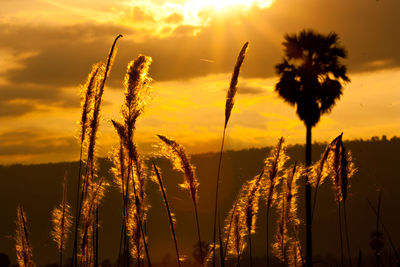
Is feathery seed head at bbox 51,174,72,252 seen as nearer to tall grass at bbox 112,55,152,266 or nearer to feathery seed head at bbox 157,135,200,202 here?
tall grass at bbox 112,55,152,266

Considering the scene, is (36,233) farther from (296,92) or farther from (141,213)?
(141,213)

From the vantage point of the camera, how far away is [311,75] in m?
23.6

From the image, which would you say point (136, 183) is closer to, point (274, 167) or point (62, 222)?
point (62, 222)

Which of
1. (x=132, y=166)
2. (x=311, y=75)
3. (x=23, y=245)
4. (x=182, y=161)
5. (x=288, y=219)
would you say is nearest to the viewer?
(x=182, y=161)

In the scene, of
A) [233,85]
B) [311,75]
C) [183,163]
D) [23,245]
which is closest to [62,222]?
[23,245]

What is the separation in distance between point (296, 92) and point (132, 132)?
1921cm

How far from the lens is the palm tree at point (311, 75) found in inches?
905

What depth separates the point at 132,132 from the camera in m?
4.60

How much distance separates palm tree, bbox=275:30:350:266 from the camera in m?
23.0

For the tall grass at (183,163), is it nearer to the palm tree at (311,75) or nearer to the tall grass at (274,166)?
the tall grass at (274,166)

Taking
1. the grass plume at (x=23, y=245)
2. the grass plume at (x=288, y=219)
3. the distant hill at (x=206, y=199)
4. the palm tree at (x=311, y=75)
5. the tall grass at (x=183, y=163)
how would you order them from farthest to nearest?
the distant hill at (x=206, y=199) < the palm tree at (x=311, y=75) < the grass plume at (x=288, y=219) < the grass plume at (x=23, y=245) < the tall grass at (x=183, y=163)

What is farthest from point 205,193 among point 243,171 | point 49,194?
point 49,194

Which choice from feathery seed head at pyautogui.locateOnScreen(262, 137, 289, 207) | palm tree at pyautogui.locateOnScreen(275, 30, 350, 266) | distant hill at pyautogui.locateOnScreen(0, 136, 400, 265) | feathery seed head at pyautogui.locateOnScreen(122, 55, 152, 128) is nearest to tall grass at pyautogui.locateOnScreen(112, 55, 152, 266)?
feathery seed head at pyautogui.locateOnScreen(122, 55, 152, 128)

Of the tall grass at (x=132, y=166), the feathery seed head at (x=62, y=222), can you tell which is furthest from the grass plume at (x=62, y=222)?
the tall grass at (x=132, y=166)
